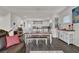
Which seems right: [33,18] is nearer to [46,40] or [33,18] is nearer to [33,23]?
[33,23]

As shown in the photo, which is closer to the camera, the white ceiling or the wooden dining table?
the white ceiling

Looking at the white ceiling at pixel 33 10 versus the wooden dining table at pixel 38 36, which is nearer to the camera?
the white ceiling at pixel 33 10

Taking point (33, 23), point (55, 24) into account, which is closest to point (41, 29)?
point (33, 23)

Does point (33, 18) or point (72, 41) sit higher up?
point (33, 18)

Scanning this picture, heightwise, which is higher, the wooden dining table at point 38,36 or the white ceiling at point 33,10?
the white ceiling at point 33,10

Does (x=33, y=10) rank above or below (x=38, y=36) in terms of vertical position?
above

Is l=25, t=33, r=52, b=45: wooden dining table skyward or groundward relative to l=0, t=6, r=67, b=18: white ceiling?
groundward

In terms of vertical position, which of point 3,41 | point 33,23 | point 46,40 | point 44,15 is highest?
point 44,15

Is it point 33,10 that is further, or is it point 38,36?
point 38,36

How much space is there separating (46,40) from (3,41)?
10.5 ft
